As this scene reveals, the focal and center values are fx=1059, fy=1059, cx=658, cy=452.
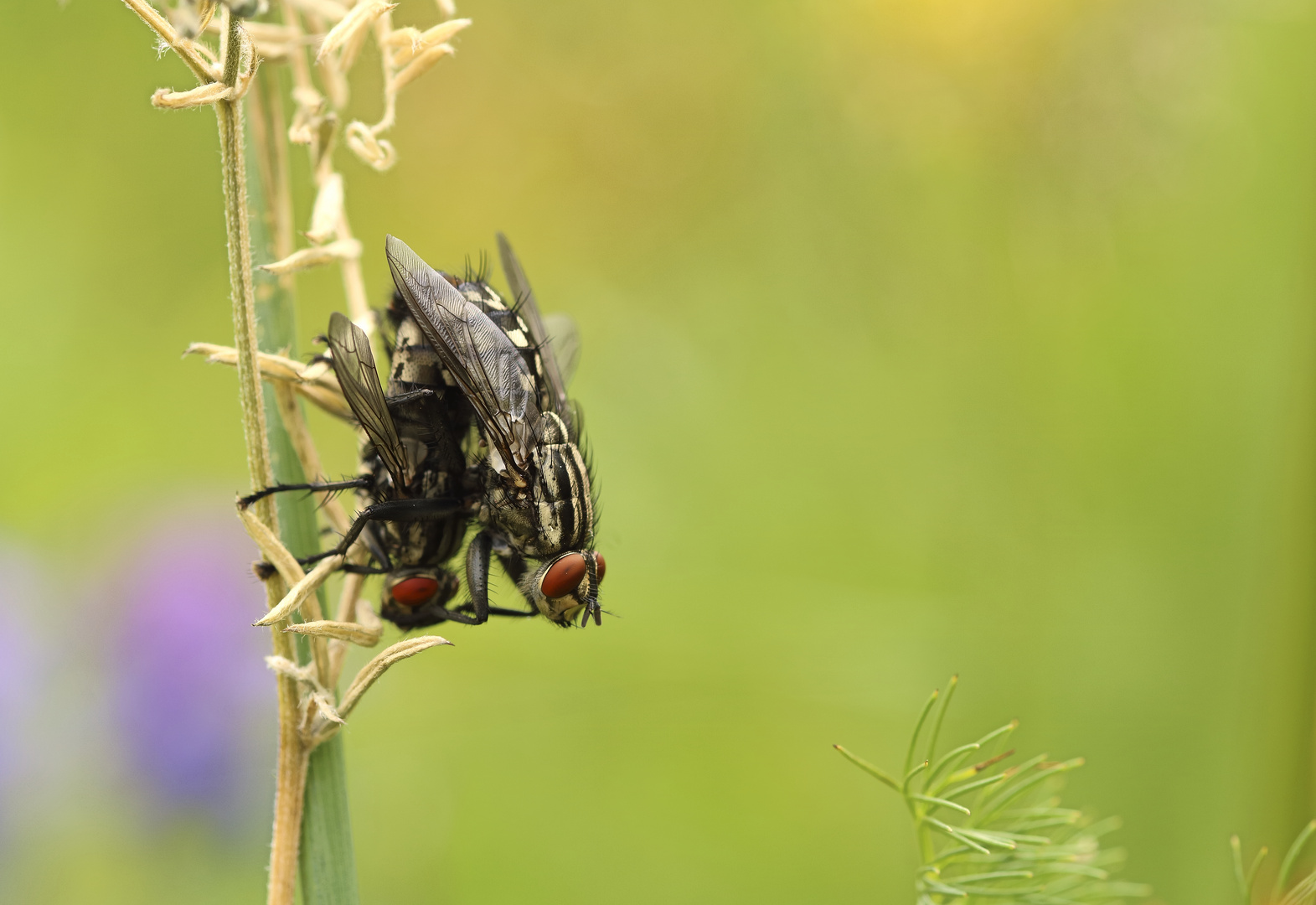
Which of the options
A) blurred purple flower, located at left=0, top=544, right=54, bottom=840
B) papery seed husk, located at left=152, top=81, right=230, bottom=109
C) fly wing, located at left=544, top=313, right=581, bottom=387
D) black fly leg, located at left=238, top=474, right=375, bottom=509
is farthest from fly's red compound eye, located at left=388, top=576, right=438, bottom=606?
blurred purple flower, located at left=0, top=544, right=54, bottom=840

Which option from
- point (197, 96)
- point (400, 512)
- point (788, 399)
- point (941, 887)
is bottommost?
point (941, 887)

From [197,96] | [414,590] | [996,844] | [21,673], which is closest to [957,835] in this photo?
[996,844]

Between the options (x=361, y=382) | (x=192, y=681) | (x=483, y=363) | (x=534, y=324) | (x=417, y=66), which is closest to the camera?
(x=417, y=66)

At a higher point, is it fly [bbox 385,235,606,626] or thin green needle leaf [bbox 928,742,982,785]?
fly [bbox 385,235,606,626]

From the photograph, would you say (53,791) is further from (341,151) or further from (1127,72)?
(1127,72)

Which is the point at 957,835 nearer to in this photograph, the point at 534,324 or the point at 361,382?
the point at 361,382

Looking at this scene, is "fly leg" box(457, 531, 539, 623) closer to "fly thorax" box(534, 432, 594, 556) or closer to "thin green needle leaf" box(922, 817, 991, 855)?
"fly thorax" box(534, 432, 594, 556)
